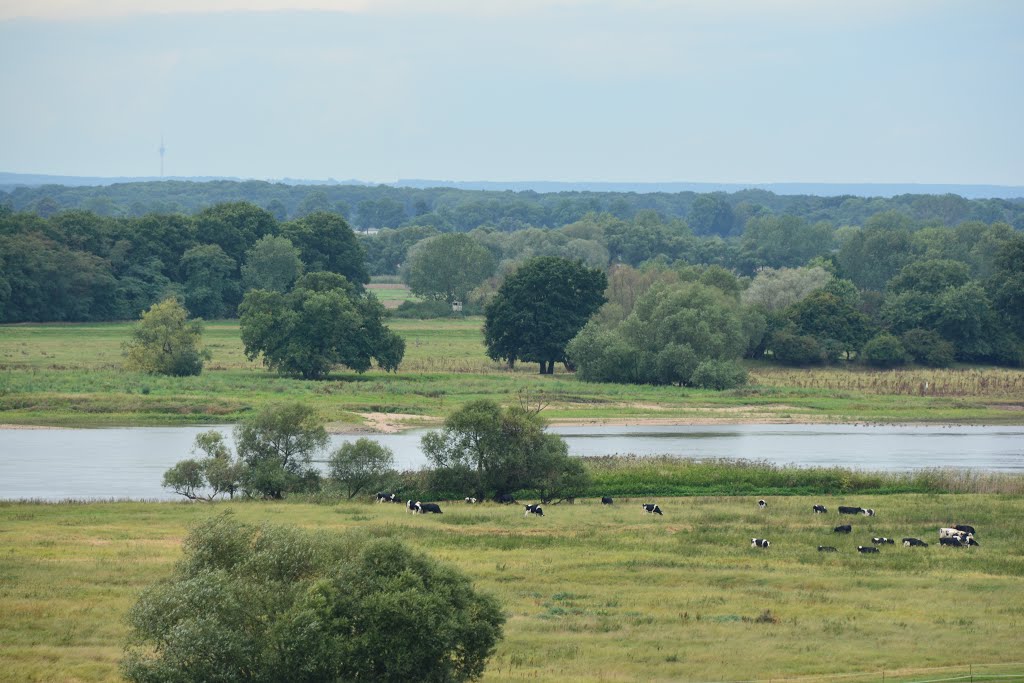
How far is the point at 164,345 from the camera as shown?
78.2 metres

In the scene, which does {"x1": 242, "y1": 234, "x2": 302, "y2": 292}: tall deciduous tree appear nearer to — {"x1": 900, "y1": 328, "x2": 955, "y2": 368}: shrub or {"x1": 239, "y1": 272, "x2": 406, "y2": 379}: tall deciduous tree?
{"x1": 239, "y1": 272, "x2": 406, "y2": 379}: tall deciduous tree

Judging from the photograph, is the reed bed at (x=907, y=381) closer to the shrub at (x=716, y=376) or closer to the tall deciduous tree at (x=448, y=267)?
the shrub at (x=716, y=376)

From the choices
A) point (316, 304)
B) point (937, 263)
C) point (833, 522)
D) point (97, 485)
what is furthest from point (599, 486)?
point (937, 263)

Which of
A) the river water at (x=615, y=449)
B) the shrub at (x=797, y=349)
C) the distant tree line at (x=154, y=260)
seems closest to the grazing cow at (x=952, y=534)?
the river water at (x=615, y=449)

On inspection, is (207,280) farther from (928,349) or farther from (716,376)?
(928,349)

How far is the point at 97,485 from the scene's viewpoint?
49.8 m

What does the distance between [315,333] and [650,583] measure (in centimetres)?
4857

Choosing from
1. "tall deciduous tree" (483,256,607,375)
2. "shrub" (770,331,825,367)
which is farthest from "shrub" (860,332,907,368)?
Result: "tall deciduous tree" (483,256,607,375)

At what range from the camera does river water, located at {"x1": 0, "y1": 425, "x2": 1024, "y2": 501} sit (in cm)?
5072

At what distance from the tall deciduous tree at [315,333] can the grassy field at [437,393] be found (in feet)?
4.29

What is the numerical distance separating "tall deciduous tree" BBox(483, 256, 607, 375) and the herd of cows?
40.7 m

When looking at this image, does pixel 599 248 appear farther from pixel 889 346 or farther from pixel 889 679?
pixel 889 679

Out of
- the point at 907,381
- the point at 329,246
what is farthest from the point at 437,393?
the point at 329,246

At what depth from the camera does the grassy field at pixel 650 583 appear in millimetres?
26781
